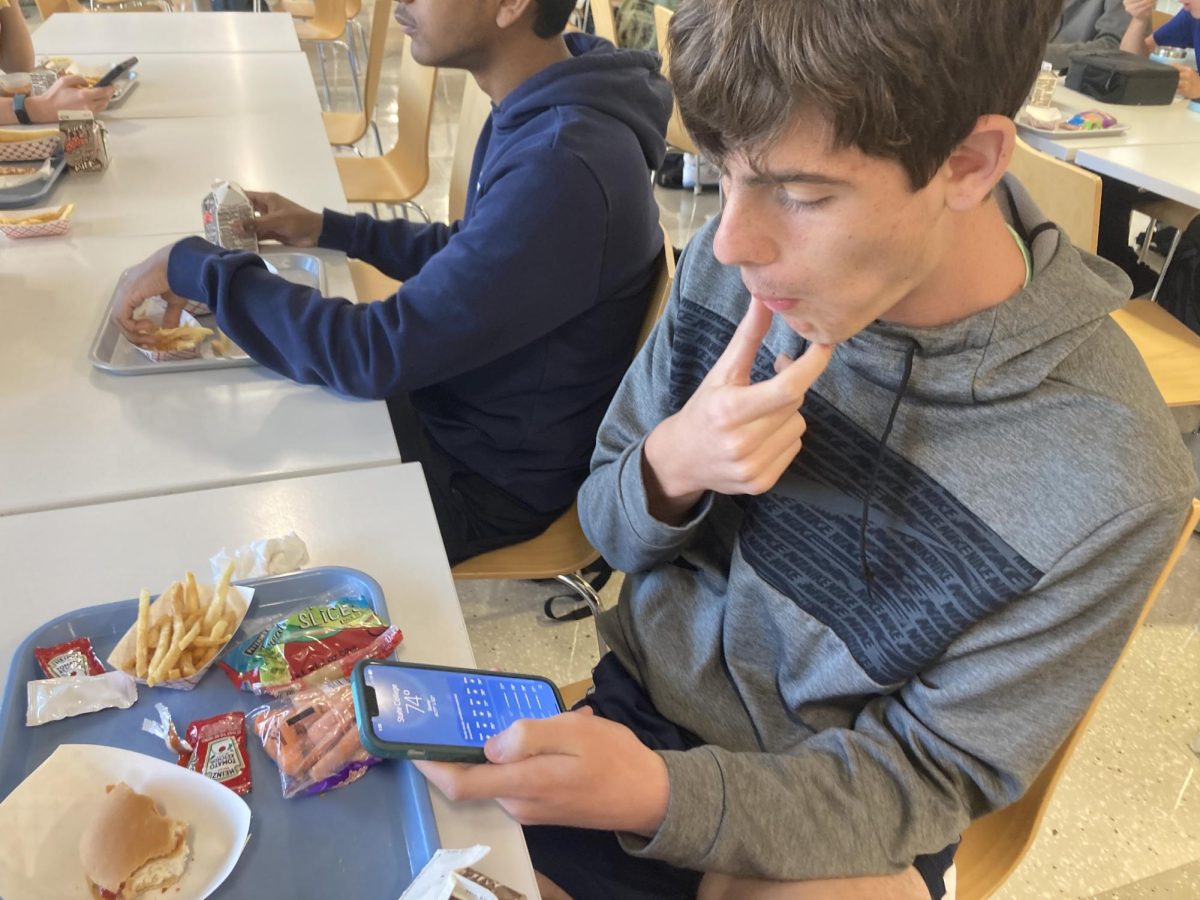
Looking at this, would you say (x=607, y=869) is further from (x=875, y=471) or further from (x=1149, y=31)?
(x=1149, y=31)

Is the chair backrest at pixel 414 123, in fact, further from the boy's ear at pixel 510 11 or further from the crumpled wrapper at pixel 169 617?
the crumpled wrapper at pixel 169 617

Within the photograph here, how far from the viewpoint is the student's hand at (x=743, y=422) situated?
67cm

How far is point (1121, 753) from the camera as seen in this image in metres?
1.62

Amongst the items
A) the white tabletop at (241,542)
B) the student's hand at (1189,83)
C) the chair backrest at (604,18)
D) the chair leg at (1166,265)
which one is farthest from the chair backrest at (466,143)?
the student's hand at (1189,83)

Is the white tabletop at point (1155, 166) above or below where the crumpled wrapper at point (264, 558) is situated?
below

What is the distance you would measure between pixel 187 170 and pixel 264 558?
3.70 ft

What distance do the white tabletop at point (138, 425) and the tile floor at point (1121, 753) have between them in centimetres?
82

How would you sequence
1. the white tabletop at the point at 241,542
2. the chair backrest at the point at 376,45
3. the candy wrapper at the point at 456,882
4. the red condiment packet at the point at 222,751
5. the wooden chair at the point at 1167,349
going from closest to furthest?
1. the candy wrapper at the point at 456,882
2. the red condiment packet at the point at 222,751
3. the white tabletop at the point at 241,542
4. the wooden chair at the point at 1167,349
5. the chair backrest at the point at 376,45

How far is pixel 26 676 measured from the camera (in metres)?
0.68

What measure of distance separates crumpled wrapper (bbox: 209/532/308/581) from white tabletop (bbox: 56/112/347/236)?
80 centimetres

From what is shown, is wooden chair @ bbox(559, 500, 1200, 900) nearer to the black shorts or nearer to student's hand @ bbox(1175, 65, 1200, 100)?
the black shorts

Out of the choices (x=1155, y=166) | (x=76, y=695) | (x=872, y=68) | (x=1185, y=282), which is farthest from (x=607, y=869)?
(x=1185, y=282)

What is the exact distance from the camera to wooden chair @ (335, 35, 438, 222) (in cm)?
236

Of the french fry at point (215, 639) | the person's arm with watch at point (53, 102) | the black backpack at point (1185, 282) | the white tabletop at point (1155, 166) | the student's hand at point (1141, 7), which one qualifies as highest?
the student's hand at point (1141, 7)
